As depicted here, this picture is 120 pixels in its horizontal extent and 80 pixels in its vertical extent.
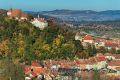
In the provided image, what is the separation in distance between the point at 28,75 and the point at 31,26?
12.5m

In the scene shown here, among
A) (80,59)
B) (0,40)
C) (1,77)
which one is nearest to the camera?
(1,77)

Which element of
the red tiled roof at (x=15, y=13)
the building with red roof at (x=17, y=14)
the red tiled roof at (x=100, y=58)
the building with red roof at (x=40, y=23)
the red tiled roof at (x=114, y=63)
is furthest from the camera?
the red tiled roof at (x=15, y=13)

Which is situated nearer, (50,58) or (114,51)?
(50,58)

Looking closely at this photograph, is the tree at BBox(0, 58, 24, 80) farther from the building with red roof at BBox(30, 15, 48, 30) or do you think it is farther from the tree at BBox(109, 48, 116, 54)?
the tree at BBox(109, 48, 116, 54)

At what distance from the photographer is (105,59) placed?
41.4 meters

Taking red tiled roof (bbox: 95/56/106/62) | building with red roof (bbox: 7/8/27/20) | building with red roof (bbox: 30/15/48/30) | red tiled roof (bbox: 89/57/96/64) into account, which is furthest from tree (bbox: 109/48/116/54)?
building with red roof (bbox: 7/8/27/20)

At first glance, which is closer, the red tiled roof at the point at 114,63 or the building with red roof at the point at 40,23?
the red tiled roof at the point at 114,63

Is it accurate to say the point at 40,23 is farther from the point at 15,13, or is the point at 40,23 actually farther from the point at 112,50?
the point at 112,50

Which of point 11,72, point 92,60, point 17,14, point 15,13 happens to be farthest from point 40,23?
point 11,72

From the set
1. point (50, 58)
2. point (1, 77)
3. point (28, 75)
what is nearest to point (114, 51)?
point (50, 58)

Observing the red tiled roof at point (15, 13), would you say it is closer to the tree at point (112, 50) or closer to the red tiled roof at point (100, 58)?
the red tiled roof at point (100, 58)

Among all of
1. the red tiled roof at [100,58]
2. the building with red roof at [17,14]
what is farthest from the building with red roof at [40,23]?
the red tiled roof at [100,58]

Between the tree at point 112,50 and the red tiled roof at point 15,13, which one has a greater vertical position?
the red tiled roof at point 15,13

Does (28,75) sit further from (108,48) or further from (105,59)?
(108,48)
